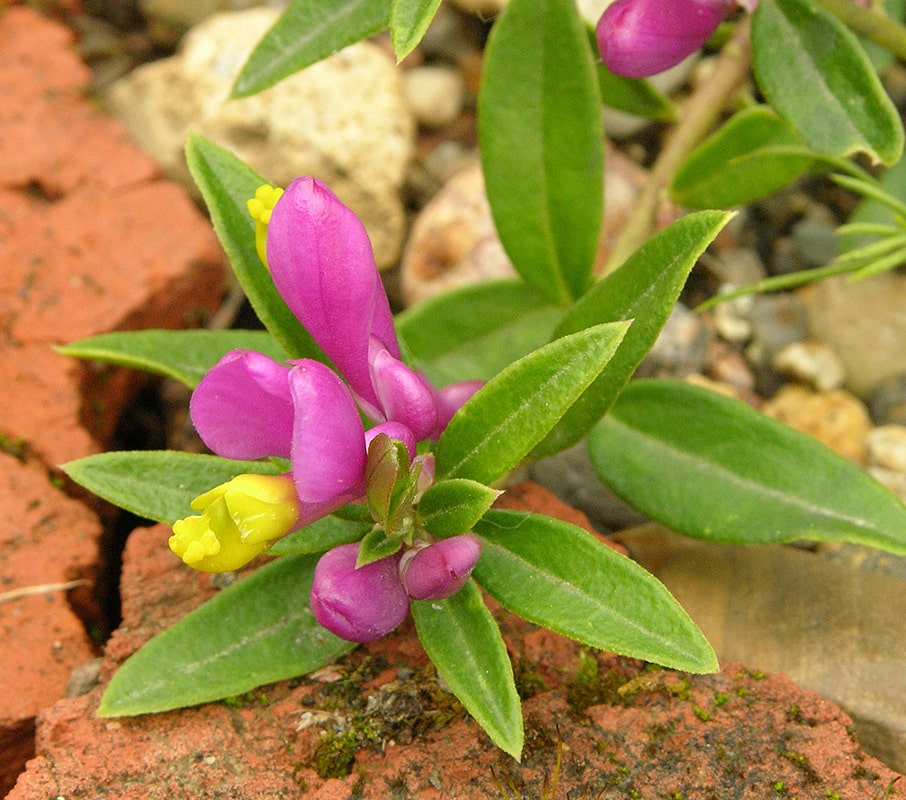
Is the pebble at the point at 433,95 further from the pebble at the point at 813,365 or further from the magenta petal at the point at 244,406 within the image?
the magenta petal at the point at 244,406

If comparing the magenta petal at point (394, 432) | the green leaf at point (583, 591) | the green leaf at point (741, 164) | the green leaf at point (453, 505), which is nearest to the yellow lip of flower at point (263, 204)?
the magenta petal at point (394, 432)

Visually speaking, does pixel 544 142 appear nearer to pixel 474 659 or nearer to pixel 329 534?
pixel 329 534

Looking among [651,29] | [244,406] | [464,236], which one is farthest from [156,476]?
[464,236]

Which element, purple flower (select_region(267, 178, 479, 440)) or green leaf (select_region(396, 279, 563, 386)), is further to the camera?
green leaf (select_region(396, 279, 563, 386))

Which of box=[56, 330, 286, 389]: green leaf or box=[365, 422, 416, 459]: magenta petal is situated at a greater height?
box=[365, 422, 416, 459]: magenta petal

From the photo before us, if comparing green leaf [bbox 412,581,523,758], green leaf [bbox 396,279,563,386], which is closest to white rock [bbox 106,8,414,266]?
green leaf [bbox 396,279,563,386]

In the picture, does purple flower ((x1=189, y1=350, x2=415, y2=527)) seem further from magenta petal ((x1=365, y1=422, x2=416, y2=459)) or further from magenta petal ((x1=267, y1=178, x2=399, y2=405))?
A: magenta petal ((x1=267, y1=178, x2=399, y2=405))

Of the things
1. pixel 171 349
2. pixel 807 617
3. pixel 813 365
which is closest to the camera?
pixel 807 617
